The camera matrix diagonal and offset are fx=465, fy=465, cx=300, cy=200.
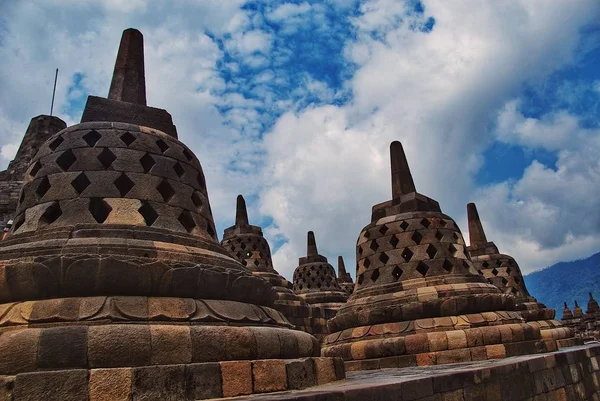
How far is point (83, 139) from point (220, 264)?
2.09 m

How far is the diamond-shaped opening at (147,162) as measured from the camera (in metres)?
5.08

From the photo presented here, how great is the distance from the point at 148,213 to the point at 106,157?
2.66ft

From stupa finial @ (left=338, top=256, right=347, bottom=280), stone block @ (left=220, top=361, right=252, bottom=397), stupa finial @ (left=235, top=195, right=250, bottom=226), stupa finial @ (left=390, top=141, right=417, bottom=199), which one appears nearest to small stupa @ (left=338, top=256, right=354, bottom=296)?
stupa finial @ (left=338, top=256, right=347, bottom=280)

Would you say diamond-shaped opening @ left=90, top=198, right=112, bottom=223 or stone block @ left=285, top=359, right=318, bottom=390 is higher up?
diamond-shaped opening @ left=90, top=198, right=112, bottom=223

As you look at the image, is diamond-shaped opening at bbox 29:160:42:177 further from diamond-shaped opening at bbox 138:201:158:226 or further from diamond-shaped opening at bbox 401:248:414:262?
diamond-shaped opening at bbox 401:248:414:262

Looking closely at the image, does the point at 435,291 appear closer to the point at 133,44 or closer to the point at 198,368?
the point at 198,368


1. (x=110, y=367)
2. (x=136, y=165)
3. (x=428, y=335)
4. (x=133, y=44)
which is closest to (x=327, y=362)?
(x=110, y=367)

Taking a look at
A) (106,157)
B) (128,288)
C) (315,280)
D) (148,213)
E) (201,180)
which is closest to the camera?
(128,288)

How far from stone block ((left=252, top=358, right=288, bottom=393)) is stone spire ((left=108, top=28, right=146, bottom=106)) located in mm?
3934

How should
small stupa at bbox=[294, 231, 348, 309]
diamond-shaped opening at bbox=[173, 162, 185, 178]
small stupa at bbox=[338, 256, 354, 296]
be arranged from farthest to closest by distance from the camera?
1. small stupa at bbox=[338, 256, 354, 296]
2. small stupa at bbox=[294, 231, 348, 309]
3. diamond-shaped opening at bbox=[173, 162, 185, 178]

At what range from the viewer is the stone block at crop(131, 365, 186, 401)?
312cm

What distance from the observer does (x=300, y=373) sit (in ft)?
13.4

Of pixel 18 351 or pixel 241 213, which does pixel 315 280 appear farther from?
pixel 18 351

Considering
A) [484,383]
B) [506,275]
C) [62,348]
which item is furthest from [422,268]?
[506,275]
